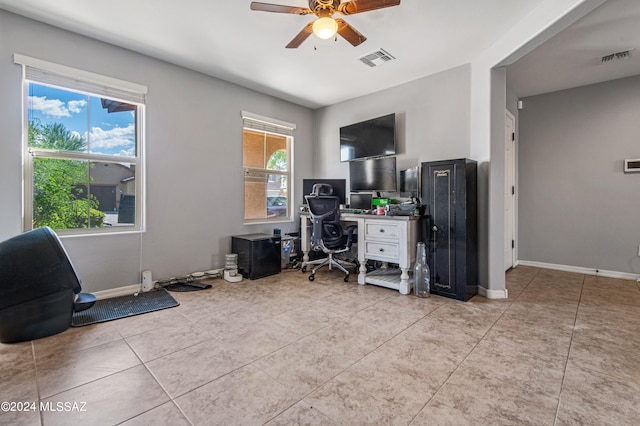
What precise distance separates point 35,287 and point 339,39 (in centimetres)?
342

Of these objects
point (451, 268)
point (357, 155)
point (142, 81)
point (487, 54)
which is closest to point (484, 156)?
point (487, 54)

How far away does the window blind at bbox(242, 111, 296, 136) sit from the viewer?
4.18 metres

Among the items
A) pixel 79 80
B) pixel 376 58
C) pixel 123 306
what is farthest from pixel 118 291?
pixel 376 58

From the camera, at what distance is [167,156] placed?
3.37 m

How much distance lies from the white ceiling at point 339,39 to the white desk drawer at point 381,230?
197 centimetres

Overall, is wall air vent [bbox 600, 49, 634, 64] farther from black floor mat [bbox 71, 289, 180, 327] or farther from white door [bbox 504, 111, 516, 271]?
black floor mat [bbox 71, 289, 180, 327]

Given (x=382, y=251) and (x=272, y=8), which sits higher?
(x=272, y=8)

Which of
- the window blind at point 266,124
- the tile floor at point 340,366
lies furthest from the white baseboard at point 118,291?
the window blind at point 266,124

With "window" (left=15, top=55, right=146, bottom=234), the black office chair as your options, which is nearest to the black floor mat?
"window" (left=15, top=55, right=146, bottom=234)

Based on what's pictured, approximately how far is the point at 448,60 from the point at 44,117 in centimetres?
436

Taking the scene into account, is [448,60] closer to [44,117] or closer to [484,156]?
[484,156]

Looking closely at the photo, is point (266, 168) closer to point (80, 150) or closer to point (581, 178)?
point (80, 150)

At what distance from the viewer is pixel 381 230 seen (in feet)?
11.1

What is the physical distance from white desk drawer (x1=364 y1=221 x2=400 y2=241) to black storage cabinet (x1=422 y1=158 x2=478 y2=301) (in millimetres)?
351
